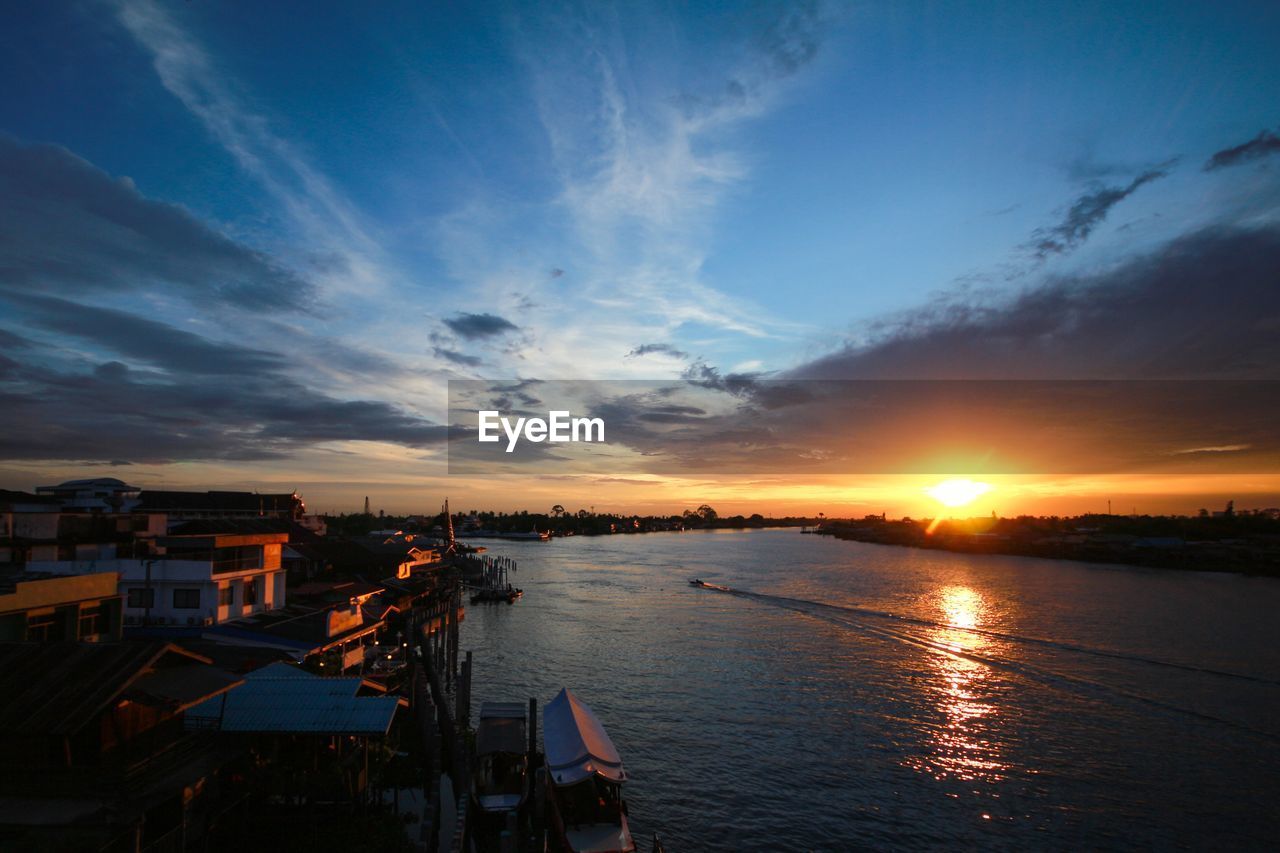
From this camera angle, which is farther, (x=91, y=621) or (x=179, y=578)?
(x=179, y=578)

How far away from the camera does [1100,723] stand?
30984 millimetres

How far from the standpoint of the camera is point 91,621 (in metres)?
20.7

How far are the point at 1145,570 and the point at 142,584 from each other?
130176 mm

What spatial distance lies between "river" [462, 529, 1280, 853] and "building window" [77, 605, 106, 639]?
18192 mm

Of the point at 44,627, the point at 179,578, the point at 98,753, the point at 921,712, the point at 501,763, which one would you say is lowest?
the point at 921,712

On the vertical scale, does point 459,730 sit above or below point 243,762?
below

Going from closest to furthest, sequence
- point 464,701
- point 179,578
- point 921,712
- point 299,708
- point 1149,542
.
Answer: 1. point 299,708
2. point 179,578
3. point 464,701
4. point 921,712
5. point 1149,542

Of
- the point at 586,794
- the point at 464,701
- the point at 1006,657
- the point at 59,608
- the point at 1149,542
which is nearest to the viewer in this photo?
the point at 586,794

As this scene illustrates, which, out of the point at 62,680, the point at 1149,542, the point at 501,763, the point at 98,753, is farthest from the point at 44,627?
the point at 1149,542

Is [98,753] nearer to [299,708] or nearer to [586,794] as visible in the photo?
[299,708]

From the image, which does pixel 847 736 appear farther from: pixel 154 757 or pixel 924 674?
pixel 154 757

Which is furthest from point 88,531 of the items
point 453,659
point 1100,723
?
point 1100,723

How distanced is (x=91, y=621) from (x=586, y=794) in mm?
16368

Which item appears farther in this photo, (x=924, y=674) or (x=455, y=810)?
(x=924, y=674)
